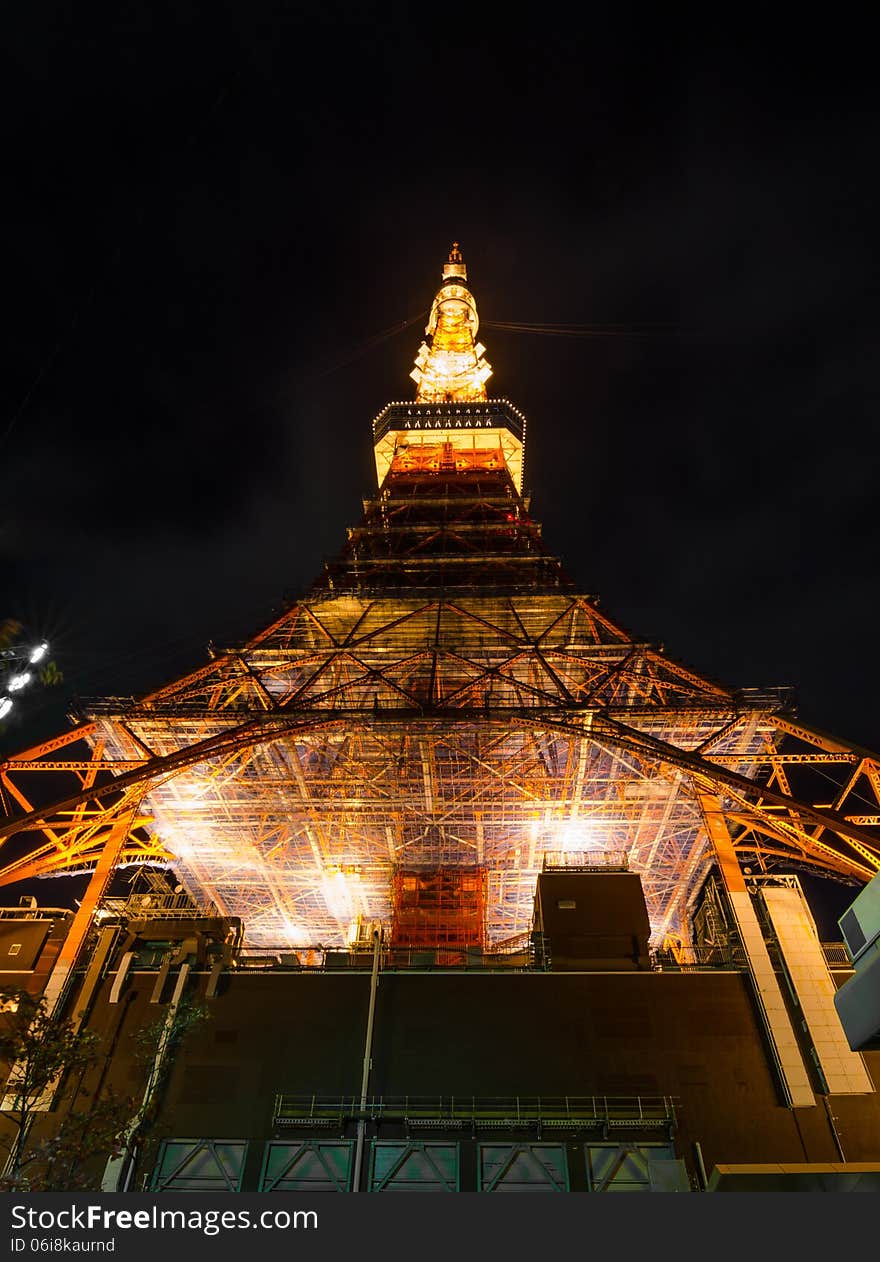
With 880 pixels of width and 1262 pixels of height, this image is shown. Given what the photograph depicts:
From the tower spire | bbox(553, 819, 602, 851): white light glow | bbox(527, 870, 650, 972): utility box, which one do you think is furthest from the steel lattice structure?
the tower spire

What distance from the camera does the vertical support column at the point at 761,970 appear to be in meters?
18.7

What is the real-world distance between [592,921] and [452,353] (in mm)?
63126

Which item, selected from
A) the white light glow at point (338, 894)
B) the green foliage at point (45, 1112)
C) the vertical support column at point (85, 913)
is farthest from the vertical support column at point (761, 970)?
the vertical support column at point (85, 913)

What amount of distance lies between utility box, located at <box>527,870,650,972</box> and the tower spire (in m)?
55.8

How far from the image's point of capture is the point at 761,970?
20703 mm

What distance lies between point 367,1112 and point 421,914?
41.0 ft

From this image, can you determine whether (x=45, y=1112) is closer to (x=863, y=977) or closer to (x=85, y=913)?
(x=85, y=913)

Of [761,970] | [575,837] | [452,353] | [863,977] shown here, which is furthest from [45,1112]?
[452,353]

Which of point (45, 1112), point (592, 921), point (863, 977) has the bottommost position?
point (863, 977)

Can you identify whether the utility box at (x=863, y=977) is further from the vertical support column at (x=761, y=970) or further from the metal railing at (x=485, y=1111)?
the vertical support column at (x=761, y=970)

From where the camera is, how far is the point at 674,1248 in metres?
7.37

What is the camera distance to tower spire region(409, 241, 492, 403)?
73.2 m

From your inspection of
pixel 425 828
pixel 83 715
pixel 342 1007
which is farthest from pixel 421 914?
pixel 83 715

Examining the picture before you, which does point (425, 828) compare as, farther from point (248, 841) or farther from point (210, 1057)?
point (210, 1057)
